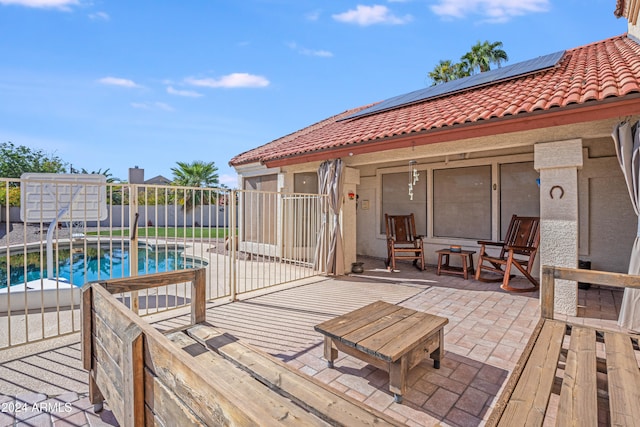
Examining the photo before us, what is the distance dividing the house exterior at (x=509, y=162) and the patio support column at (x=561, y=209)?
1 cm

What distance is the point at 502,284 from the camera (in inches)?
223

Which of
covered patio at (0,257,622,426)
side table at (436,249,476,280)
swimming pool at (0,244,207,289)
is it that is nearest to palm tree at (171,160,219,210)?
swimming pool at (0,244,207,289)

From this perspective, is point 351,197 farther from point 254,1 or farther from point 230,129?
point 230,129

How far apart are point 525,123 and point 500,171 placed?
9.99 feet

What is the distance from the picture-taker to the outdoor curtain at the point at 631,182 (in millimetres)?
3525

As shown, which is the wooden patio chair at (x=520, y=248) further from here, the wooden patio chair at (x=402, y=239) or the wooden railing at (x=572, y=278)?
the wooden railing at (x=572, y=278)

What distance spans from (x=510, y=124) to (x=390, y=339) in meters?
3.83

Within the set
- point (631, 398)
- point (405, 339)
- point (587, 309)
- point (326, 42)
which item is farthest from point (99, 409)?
point (326, 42)

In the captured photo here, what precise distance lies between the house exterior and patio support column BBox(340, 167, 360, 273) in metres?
0.04

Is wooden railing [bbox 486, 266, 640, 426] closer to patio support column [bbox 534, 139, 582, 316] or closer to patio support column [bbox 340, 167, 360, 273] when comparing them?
patio support column [bbox 534, 139, 582, 316]

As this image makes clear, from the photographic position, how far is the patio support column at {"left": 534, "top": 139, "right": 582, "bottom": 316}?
4223mm

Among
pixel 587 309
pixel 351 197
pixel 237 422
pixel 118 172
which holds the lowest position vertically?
pixel 587 309

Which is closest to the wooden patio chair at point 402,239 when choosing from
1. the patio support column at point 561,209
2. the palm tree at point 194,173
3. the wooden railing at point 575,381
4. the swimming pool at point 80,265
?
the patio support column at point 561,209

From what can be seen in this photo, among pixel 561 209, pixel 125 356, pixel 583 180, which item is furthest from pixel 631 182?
pixel 125 356
